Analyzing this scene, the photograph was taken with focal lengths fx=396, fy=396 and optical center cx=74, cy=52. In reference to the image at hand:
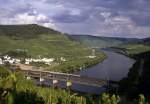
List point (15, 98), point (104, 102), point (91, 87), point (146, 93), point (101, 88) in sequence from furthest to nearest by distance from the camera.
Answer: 1. point (91, 87)
2. point (101, 88)
3. point (146, 93)
4. point (15, 98)
5. point (104, 102)

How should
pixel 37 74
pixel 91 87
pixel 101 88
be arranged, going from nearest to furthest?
pixel 101 88, pixel 91 87, pixel 37 74

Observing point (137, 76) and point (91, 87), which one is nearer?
point (137, 76)

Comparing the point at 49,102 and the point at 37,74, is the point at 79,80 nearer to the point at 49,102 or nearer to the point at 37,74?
the point at 37,74

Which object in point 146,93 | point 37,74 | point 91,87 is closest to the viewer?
point 146,93

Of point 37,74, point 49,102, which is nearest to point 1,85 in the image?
point 49,102

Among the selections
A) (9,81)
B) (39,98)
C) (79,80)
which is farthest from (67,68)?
(39,98)

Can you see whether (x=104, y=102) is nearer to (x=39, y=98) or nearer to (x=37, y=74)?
(x=39, y=98)

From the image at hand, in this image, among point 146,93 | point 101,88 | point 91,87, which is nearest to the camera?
point 146,93

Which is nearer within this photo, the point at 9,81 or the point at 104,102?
the point at 104,102

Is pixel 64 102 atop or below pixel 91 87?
atop
